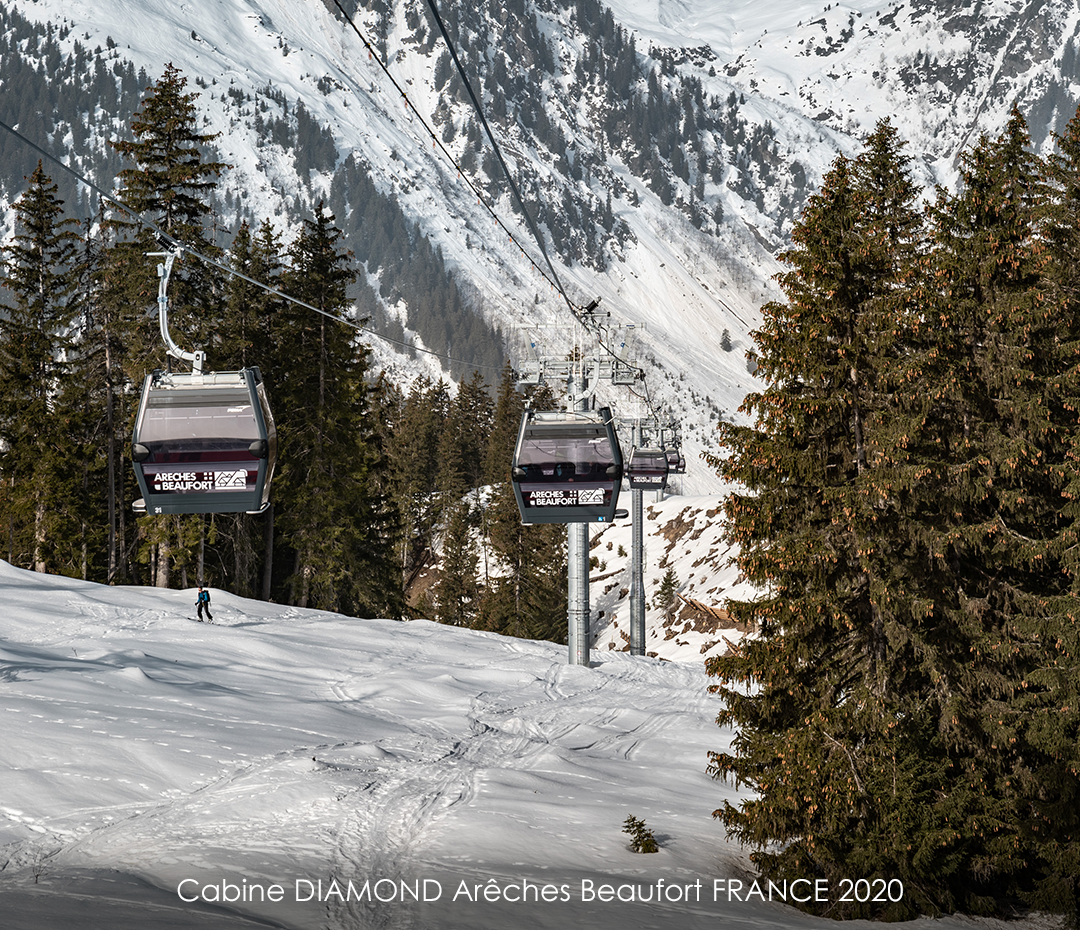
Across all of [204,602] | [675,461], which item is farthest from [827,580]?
[675,461]

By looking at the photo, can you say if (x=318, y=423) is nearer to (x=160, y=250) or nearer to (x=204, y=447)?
(x=160, y=250)

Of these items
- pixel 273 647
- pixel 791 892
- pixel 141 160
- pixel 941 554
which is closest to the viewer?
pixel 791 892

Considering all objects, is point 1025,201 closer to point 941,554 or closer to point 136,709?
point 941,554

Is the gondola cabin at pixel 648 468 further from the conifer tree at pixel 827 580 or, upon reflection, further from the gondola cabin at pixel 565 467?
the conifer tree at pixel 827 580

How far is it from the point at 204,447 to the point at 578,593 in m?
20.0

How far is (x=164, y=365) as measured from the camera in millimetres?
29875

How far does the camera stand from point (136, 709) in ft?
57.5

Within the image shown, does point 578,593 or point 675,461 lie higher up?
point 675,461

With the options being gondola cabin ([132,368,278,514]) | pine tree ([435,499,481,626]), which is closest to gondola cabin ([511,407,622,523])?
gondola cabin ([132,368,278,514])

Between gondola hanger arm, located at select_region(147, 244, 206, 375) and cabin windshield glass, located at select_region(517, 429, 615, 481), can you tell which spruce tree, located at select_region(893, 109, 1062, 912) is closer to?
cabin windshield glass, located at select_region(517, 429, 615, 481)

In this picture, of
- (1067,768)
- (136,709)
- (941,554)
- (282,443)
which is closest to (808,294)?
(941,554)

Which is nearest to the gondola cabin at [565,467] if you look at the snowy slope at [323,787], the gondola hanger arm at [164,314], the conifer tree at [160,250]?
the snowy slope at [323,787]

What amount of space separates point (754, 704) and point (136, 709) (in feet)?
35.9

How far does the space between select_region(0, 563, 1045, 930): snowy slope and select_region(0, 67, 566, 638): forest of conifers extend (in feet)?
29.1
